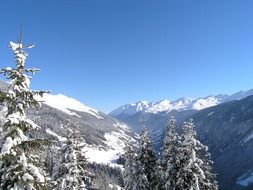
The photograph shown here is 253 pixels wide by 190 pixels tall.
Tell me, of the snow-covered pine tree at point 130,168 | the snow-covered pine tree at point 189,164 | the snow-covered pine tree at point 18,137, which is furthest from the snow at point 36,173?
the snow-covered pine tree at point 130,168

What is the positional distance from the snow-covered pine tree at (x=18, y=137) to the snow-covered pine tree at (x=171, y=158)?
78.0ft

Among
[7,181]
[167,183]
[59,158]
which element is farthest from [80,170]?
[7,181]

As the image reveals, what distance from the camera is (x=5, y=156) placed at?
1612 centimetres

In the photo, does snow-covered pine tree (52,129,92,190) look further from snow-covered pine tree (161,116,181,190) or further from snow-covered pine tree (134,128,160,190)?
snow-covered pine tree (134,128,160,190)

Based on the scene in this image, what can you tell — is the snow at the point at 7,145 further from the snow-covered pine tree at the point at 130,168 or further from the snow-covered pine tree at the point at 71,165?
the snow-covered pine tree at the point at 130,168

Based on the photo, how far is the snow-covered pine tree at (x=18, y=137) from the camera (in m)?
16.5

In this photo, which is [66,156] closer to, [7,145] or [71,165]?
[71,165]

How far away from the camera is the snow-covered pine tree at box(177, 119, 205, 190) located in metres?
37.9

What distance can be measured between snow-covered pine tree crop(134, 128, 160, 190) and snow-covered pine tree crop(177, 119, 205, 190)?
20.8 feet

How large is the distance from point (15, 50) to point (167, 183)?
87.0ft

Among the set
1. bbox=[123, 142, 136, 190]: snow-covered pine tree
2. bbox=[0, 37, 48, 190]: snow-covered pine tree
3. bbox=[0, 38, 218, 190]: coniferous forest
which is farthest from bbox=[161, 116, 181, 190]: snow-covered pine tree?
bbox=[0, 37, 48, 190]: snow-covered pine tree

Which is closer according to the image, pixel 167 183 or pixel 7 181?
pixel 7 181

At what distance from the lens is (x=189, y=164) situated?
37750 millimetres

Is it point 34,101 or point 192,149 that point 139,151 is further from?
point 34,101
